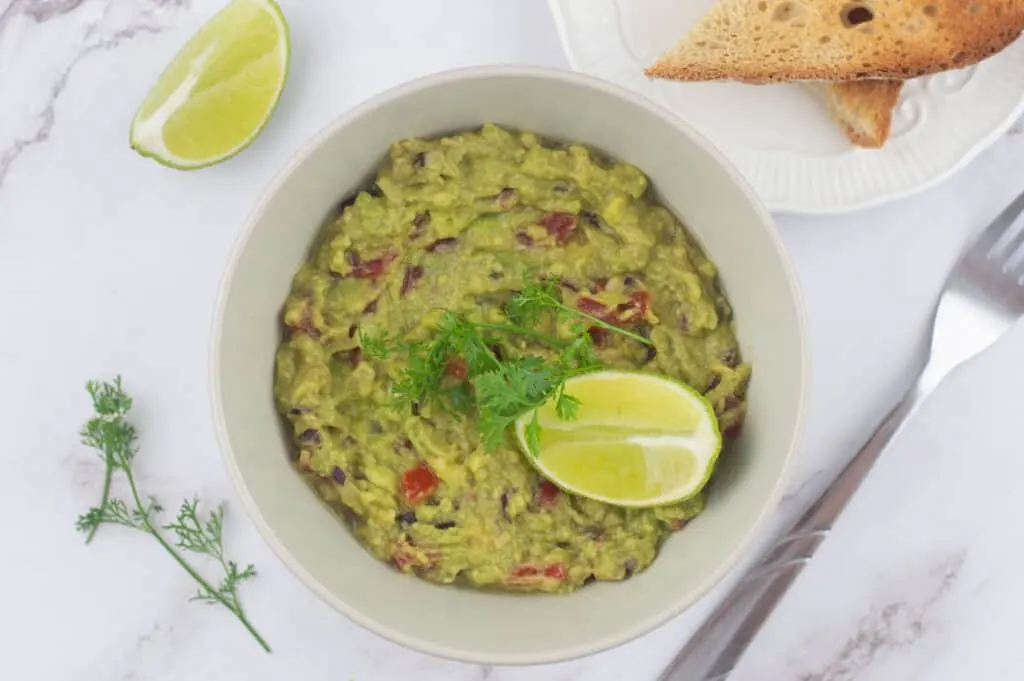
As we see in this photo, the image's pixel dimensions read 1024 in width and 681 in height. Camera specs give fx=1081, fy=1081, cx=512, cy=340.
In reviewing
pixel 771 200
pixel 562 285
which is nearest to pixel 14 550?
pixel 562 285

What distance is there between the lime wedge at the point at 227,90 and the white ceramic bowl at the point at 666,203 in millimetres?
315

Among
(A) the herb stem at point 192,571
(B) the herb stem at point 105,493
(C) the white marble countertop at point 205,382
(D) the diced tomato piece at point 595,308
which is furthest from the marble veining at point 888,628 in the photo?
(B) the herb stem at point 105,493

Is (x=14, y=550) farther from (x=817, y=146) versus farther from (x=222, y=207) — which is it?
(x=817, y=146)

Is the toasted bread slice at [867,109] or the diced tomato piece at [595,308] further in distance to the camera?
the toasted bread slice at [867,109]

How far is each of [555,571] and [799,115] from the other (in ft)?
2.75

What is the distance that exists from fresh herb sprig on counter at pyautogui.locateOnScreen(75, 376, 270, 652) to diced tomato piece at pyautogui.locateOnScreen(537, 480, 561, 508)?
0.54 meters

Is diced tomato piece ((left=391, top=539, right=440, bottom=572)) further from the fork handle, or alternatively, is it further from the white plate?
the white plate

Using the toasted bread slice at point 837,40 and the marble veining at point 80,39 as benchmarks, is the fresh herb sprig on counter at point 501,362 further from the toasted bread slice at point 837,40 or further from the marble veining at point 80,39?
the marble veining at point 80,39

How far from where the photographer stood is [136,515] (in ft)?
5.56

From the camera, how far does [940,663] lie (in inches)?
69.3

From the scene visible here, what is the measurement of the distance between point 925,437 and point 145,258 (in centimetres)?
128

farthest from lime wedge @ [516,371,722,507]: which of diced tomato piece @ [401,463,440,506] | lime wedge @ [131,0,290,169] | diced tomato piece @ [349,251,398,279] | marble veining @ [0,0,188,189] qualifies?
marble veining @ [0,0,188,189]

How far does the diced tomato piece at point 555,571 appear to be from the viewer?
1405mm

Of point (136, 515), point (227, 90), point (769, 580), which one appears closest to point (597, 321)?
point (769, 580)
